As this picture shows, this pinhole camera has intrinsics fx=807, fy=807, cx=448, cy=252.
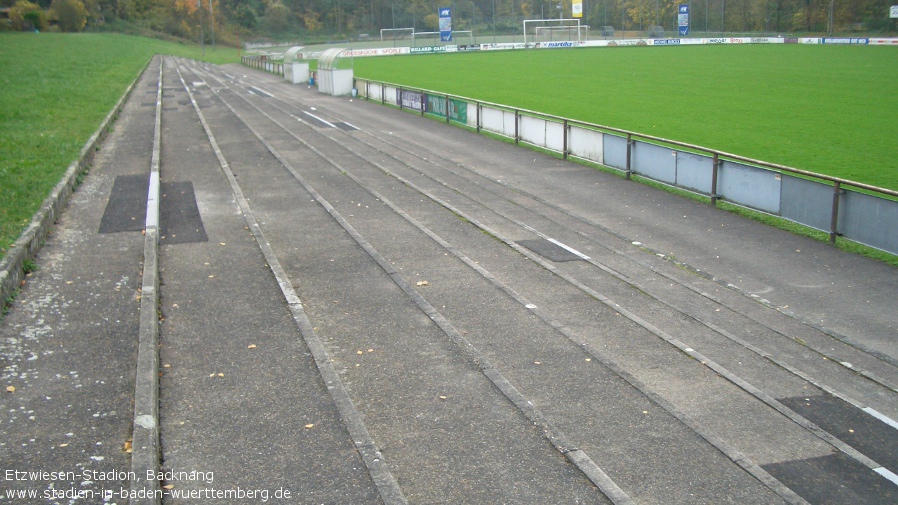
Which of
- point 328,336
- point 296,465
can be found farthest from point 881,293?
point 296,465

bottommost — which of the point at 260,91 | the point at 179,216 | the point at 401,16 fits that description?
the point at 179,216

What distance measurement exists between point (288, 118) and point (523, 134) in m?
12.3

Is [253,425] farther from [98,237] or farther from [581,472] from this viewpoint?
[98,237]

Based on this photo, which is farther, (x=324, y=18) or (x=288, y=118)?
(x=324, y=18)

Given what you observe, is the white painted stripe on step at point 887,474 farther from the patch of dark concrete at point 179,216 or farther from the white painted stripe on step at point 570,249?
the patch of dark concrete at point 179,216

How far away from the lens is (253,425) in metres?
7.47

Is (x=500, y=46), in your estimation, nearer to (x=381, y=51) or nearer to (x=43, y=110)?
(x=381, y=51)

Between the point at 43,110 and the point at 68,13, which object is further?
the point at 68,13

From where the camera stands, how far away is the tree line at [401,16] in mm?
93688

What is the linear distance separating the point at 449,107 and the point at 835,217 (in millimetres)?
17996

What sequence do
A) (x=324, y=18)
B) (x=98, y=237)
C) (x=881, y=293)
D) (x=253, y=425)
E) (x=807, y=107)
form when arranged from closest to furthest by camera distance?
(x=253, y=425)
(x=881, y=293)
(x=98, y=237)
(x=807, y=107)
(x=324, y=18)

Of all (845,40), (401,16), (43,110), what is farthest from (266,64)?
(401,16)

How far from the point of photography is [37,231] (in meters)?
12.8

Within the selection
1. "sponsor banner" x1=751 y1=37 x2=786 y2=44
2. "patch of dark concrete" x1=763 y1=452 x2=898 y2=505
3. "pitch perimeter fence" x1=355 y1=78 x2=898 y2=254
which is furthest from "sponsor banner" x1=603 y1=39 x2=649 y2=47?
"patch of dark concrete" x1=763 y1=452 x2=898 y2=505
